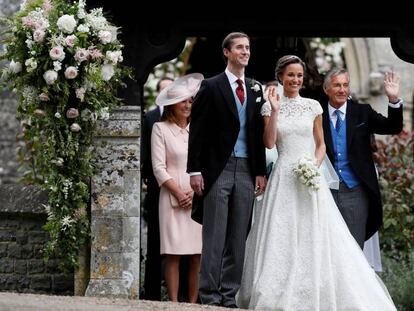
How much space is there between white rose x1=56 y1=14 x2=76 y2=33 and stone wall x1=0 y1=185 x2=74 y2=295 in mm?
2057

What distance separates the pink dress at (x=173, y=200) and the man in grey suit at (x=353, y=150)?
1221mm

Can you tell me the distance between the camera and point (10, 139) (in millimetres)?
22312

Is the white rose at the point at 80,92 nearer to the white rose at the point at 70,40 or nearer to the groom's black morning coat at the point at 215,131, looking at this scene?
the white rose at the point at 70,40

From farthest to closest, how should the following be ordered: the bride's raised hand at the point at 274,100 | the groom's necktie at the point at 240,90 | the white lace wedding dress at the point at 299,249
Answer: the groom's necktie at the point at 240,90 < the bride's raised hand at the point at 274,100 < the white lace wedding dress at the point at 299,249

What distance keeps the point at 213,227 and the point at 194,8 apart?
7.14ft

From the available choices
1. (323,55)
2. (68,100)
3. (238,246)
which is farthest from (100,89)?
(323,55)

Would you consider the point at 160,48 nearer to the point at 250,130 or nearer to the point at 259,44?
the point at 250,130

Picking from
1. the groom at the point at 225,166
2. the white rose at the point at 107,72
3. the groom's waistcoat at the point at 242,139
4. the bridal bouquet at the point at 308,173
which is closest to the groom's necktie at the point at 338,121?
the bridal bouquet at the point at 308,173

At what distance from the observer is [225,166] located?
9242mm

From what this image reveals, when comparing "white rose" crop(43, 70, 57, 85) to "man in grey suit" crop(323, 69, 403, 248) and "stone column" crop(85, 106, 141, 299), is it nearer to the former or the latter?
"stone column" crop(85, 106, 141, 299)

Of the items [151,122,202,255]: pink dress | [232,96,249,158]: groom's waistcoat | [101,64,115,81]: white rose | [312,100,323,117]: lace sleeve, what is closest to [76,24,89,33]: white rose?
[101,64,115,81]: white rose

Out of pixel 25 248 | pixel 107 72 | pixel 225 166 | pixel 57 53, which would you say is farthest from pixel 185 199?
pixel 25 248

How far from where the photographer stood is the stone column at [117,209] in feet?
32.9

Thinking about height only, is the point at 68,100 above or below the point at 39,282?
above
